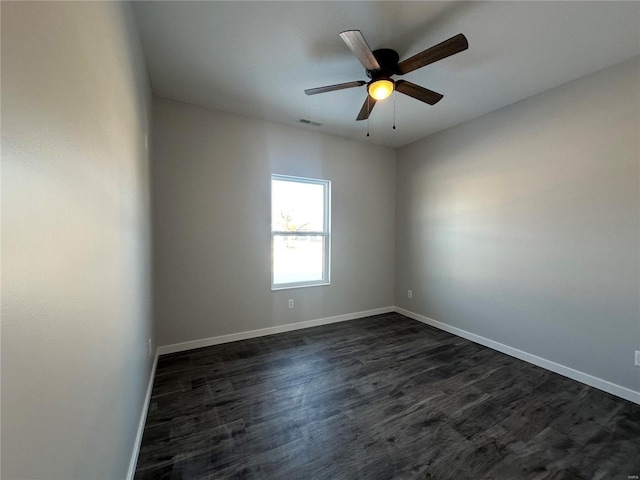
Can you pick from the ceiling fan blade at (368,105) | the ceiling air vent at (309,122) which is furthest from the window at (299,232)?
the ceiling fan blade at (368,105)

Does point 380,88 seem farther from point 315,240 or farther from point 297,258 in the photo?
point 297,258

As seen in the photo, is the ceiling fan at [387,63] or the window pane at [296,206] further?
the window pane at [296,206]

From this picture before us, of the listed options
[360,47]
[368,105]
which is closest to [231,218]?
[368,105]

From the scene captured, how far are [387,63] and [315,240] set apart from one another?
93.5 inches

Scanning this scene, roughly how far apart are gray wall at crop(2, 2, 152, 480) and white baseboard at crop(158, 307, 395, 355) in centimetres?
167

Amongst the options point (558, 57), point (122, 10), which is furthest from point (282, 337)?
point (558, 57)

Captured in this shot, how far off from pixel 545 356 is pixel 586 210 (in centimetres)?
147

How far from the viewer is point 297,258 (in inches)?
148

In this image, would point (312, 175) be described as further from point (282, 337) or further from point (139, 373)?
point (139, 373)

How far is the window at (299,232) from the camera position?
3553 mm

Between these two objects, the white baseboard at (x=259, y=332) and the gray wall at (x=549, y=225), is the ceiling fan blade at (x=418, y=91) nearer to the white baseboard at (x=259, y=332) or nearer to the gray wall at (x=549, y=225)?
the gray wall at (x=549, y=225)

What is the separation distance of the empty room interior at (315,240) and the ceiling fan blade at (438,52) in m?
0.02

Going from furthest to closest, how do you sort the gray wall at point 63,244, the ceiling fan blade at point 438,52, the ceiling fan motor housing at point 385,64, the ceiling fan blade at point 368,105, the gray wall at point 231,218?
the gray wall at point 231,218 < the ceiling fan blade at point 368,105 < the ceiling fan motor housing at point 385,64 < the ceiling fan blade at point 438,52 < the gray wall at point 63,244

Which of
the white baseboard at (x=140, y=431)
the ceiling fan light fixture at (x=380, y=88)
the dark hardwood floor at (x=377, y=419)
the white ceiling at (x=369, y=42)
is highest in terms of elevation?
the white ceiling at (x=369, y=42)
